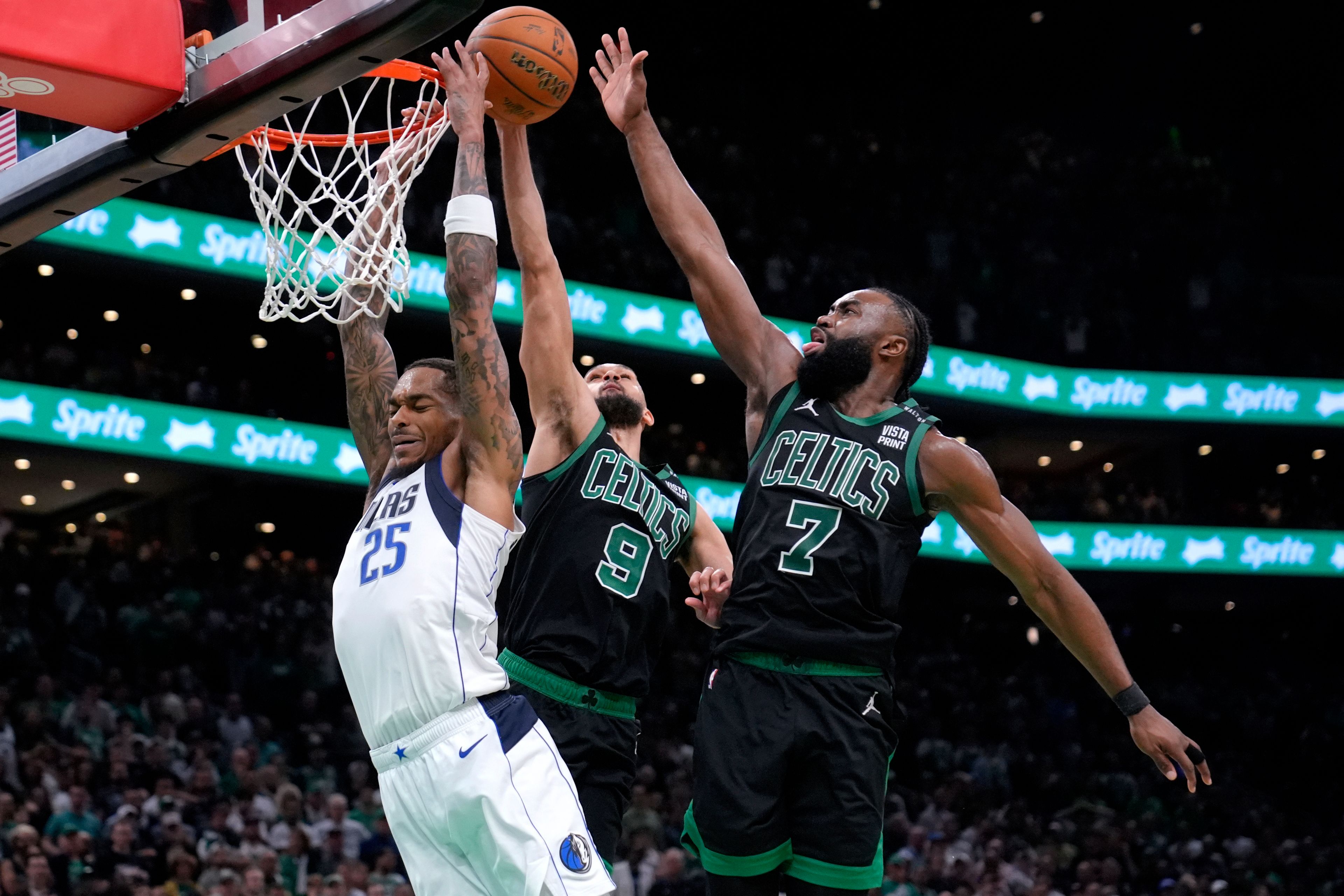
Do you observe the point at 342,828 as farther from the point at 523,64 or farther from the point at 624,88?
the point at 624,88

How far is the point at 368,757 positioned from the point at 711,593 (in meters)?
9.15

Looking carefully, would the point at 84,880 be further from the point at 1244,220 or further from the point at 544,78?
the point at 1244,220

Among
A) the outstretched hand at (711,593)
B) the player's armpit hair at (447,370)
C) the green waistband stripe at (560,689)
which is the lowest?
the green waistband stripe at (560,689)

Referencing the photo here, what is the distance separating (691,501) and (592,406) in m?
0.50

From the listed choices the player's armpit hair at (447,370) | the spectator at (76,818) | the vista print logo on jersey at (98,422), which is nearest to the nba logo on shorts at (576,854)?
the player's armpit hair at (447,370)

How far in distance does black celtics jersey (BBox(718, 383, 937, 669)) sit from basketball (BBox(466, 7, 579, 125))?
1.38 metres

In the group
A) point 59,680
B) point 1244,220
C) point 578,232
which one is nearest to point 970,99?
point 1244,220

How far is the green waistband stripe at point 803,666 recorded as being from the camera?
421cm

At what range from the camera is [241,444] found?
15672 millimetres

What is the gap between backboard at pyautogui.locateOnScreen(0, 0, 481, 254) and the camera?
151 inches

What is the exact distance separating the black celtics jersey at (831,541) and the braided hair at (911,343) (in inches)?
7.4

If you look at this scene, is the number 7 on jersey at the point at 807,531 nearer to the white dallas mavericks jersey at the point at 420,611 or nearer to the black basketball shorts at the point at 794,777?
the black basketball shorts at the point at 794,777

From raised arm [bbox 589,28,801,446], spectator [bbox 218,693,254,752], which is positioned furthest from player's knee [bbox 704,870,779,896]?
spectator [bbox 218,693,254,752]

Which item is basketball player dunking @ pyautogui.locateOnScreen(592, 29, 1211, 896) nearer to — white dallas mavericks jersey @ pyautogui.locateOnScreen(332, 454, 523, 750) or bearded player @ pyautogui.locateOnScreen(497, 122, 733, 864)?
bearded player @ pyautogui.locateOnScreen(497, 122, 733, 864)
